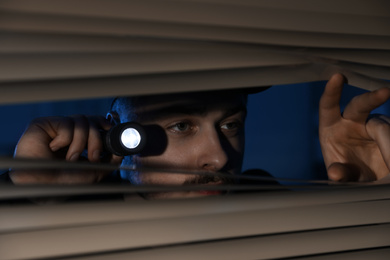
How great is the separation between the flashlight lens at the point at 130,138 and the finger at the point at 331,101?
46 centimetres

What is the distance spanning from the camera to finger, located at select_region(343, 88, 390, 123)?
0.79 m

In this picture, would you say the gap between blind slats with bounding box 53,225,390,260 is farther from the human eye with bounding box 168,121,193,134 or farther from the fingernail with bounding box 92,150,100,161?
the human eye with bounding box 168,121,193,134

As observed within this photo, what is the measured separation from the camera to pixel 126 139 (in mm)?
949

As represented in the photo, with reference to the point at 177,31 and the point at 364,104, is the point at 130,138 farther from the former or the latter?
the point at 364,104

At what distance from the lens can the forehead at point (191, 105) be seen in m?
1.74

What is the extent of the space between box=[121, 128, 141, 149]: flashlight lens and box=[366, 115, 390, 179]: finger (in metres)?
0.60

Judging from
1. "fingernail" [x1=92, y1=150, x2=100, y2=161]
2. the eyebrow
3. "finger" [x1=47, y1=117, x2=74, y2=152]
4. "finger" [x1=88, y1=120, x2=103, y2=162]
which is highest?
the eyebrow

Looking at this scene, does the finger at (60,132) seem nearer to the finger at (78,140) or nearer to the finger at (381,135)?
the finger at (78,140)

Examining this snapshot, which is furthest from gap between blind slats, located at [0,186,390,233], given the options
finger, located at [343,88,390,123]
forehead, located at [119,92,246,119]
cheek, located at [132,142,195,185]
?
cheek, located at [132,142,195,185]

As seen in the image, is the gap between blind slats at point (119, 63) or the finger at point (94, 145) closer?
the gap between blind slats at point (119, 63)

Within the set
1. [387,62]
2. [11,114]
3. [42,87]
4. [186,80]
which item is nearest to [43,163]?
[42,87]

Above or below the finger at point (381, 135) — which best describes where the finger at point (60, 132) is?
above

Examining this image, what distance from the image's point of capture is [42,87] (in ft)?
1.55

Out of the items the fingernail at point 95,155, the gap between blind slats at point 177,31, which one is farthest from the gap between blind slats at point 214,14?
the fingernail at point 95,155
